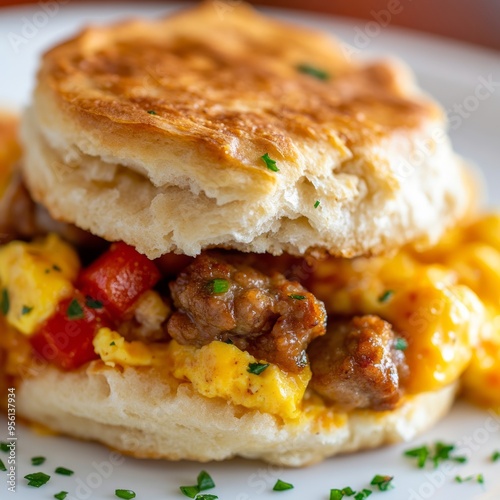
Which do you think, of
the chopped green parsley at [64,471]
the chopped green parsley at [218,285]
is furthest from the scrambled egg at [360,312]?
the chopped green parsley at [64,471]

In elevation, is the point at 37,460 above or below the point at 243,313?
below

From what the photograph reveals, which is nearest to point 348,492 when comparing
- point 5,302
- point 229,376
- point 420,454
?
point 420,454

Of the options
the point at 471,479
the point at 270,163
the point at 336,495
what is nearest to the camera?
the point at 270,163

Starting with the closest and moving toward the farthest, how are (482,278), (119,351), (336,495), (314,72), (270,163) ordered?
(270,163) < (336,495) < (119,351) < (482,278) < (314,72)

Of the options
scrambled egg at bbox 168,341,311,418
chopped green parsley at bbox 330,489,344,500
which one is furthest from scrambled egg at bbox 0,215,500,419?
chopped green parsley at bbox 330,489,344,500

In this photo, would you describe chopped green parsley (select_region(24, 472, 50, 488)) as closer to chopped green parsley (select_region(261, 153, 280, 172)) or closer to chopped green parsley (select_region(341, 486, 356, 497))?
chopped green parsley (select_region(341, 486, 356, 497))

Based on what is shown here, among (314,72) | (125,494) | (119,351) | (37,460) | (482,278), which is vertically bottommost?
(37,460)

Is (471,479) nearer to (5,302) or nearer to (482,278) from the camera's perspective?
(482,278)

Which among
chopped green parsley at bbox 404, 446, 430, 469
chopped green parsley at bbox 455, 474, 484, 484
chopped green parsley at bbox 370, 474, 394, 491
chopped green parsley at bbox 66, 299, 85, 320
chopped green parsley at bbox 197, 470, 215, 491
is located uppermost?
chopped green parsley at bbox 455, 474, 484, 484
